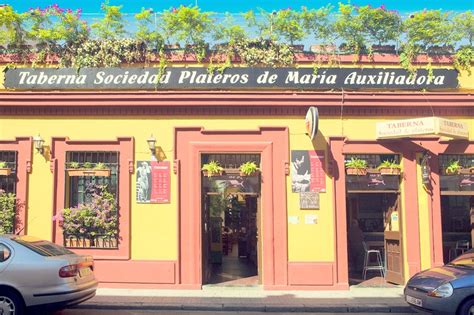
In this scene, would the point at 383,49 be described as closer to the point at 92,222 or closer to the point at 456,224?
the point at 456,224

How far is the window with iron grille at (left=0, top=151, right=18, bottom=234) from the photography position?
11.9 meters

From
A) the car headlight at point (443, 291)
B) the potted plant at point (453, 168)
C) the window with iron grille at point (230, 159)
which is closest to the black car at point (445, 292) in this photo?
the car headlight at point (443, 291)

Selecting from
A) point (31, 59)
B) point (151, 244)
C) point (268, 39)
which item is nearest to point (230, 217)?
point (151, 244)

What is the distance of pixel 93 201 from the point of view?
1204 centimetres

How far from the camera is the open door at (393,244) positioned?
39.4ft

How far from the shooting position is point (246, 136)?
1211cm

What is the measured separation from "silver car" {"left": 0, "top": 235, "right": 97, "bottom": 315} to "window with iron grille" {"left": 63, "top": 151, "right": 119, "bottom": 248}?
3698mm

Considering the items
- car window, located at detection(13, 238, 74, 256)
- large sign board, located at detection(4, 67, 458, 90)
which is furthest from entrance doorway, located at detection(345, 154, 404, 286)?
car window, located at detection(13, 238, 74, 256)

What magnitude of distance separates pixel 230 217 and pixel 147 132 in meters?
5.92

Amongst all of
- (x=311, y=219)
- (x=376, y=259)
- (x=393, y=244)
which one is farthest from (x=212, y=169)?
(x=376, y=259)

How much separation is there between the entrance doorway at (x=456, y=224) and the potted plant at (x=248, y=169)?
15.9 feet

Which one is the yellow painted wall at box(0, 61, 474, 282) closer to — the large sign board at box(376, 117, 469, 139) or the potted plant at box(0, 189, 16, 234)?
the potted plant at box(0, 189, 16, 234)

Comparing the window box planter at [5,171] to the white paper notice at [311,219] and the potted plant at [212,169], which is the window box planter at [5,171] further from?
the white paper notice at [311,219]

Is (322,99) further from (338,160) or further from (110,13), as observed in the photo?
(110,13)
